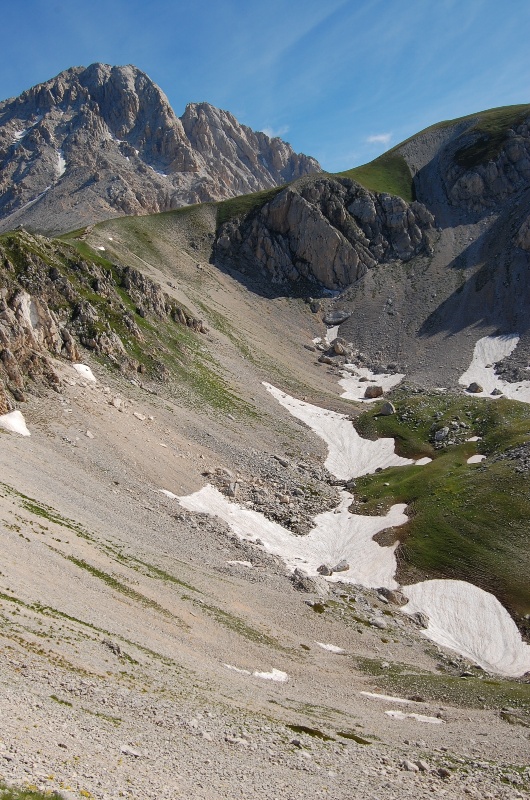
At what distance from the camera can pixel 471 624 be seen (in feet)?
157

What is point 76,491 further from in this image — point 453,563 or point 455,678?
point 453,563

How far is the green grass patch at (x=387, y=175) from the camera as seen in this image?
170125mm

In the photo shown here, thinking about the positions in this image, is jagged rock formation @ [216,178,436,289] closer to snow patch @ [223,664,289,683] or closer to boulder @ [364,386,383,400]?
boulder @ [364,386,383,400]

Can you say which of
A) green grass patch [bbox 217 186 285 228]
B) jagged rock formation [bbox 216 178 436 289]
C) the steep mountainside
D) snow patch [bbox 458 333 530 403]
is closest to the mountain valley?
snow patch [bbox 458 333 530 403]

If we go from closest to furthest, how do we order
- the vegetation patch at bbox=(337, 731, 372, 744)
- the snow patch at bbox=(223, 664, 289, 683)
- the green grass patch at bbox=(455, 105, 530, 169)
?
the vegetation patch at bbox=(337, 731, 372, 744)
the snow patch at bbox=(223, 664, 289, 683)
the green grass patch at bbox=(455, 105, 530, 169)

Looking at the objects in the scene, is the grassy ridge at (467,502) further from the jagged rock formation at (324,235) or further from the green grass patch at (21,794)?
the jagged rock formation at (324,235)

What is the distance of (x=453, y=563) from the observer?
54688 millimetres

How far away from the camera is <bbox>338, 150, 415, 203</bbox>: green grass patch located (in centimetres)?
17012

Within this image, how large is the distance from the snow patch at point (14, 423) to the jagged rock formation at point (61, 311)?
0.79m

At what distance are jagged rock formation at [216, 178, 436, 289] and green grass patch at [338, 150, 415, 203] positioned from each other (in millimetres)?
9838

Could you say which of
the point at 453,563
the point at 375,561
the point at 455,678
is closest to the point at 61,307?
the point at 375,561

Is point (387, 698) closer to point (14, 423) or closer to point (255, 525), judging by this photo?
point (255, 525)

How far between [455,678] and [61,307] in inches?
2491

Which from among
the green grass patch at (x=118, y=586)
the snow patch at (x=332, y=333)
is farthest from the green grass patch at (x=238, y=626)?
the snow patch at (x=332, y=333)
